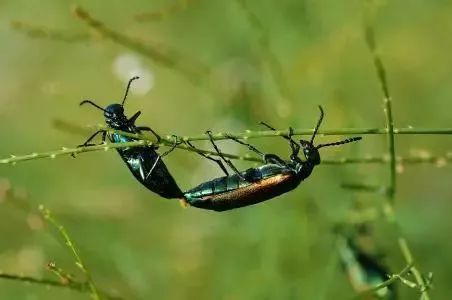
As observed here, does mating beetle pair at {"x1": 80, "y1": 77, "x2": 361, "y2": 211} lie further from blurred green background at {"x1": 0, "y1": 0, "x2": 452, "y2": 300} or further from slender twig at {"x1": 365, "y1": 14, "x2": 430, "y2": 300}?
blurred green background at {"x1": 0, "y1": 0, "x2": 452, "y2": 300}

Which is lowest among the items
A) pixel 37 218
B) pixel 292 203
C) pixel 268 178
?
pixel 268 178

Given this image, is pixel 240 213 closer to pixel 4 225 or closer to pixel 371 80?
pixel 371 80

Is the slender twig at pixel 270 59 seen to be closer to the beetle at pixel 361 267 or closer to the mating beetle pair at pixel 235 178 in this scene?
the beetle at pixel 361 267

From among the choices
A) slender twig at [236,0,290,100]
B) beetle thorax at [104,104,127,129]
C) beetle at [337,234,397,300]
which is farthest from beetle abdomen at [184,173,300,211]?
slender twig at [236,0,290,100]

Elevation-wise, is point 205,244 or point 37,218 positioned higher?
point 205,244

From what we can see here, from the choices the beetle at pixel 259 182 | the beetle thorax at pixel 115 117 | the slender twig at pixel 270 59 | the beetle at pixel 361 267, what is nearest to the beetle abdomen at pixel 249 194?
the beetle at pixel 259 182

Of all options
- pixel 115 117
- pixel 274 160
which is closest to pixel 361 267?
pixel 274 160

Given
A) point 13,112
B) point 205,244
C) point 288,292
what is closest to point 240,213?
point 205,244

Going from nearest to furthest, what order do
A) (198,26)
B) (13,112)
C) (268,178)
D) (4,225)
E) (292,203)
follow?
1. (268,178)
2. (292,203)
3. (4,225)
4. (198,26)
5. (13,112)
